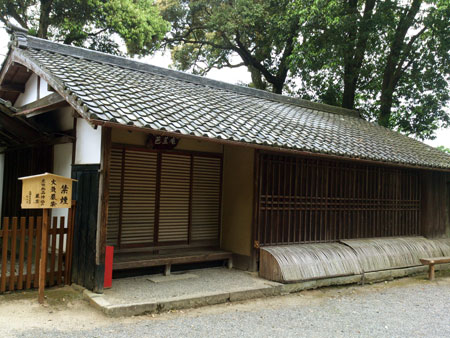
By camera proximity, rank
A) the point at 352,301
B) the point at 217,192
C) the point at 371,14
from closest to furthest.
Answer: the point at 352,301 → the point at 217,192 → the point at 371,14

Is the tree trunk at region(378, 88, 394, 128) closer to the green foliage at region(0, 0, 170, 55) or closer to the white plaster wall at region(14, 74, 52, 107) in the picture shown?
the green foliage at region(0, 0, 170, 55)

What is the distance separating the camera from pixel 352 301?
24.8 ft

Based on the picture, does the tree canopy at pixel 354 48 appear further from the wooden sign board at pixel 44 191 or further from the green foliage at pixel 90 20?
the wooden sign board at pixel 44 191

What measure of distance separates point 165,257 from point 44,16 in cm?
Answer: 1570

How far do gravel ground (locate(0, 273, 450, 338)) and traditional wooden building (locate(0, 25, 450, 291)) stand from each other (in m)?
1.32

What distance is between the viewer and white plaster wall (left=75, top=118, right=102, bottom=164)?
21.9 feet

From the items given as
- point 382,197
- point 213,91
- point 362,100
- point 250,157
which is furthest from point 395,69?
point 250,157

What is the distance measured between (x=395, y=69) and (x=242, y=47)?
884 cm

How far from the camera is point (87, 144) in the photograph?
23.3 ft

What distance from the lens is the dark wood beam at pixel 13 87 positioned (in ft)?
32.7

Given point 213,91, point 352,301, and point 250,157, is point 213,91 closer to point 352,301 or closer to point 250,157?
point 250,157

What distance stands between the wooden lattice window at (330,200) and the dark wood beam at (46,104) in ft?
14.0

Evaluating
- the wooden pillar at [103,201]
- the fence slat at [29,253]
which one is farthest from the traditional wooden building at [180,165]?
the fence slat at [29,253]

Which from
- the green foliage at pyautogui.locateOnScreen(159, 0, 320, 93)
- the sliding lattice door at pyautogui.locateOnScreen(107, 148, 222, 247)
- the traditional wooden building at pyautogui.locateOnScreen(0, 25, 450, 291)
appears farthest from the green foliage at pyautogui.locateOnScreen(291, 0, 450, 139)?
the sliding lattice door at pyautogui.locateOnScreen(107, 148, 222, 247)
